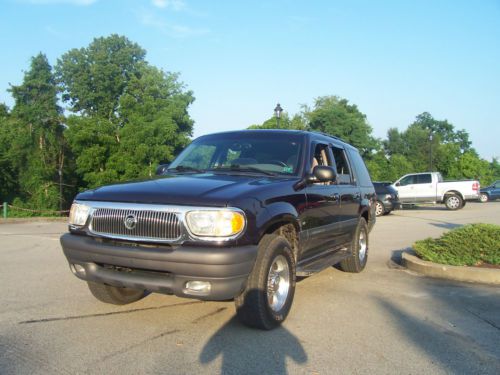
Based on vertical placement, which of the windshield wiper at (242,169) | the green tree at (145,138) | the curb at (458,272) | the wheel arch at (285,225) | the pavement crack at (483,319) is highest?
the green tree at (145,138)

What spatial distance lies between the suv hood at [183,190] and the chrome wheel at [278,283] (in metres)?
0.80

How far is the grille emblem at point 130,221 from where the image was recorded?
153 inches

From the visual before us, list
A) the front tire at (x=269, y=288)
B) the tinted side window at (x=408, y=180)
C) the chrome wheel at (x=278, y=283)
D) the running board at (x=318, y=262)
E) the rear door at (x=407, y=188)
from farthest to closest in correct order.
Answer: the tinted side window at (x=408, y=180)
the rear door at (x=407, y=188)
the running board at (x=318, y=262)
the chrome wheel at (x=278, y=283)
the front tire at (x=269, y=288)

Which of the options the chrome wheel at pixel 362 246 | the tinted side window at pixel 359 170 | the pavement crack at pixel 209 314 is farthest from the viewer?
the tinted side window at pixel 359 170

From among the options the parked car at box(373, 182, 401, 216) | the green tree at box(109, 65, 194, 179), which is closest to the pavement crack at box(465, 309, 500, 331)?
the parked car at box(373, 182, 401, 216)

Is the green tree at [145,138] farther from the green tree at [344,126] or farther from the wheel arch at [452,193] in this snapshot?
the green tree at [344,126]

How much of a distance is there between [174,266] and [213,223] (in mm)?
466

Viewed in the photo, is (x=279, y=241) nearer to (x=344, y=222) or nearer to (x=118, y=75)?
(x=344, y=222)

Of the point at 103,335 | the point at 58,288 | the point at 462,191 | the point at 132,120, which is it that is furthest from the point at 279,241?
the point at 132,120

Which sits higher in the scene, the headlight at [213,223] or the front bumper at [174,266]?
the headlight at [213,223]

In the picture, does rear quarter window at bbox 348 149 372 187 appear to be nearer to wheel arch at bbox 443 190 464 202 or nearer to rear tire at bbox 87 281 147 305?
rear tire at bbox 87 281 147 305

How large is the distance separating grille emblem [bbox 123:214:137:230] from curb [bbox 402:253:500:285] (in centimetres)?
478

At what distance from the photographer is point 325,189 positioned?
5.57 metres

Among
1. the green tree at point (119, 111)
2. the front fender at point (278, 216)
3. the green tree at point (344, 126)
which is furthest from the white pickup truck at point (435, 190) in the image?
the green tree at point (344, 126)
